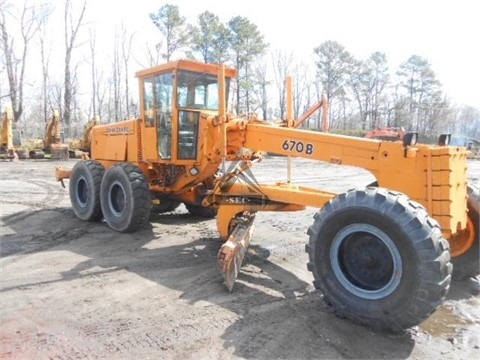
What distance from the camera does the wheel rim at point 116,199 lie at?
8.04m

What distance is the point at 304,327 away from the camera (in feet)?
13.7

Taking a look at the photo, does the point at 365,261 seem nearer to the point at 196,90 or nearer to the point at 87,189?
the point at 196,90

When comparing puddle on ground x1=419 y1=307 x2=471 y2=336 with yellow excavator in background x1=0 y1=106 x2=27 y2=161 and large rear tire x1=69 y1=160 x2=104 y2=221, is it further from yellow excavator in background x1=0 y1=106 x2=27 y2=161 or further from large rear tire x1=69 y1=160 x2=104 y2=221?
yellow excavator in background x1=0 y1=106 x2=27 y2=161

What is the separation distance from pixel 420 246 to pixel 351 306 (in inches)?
34.1

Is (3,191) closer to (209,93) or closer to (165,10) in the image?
(209,93)

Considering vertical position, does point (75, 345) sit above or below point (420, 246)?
below

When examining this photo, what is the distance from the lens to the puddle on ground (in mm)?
4238

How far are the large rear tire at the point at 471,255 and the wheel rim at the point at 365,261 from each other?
1.53m

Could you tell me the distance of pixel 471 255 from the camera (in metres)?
5.23

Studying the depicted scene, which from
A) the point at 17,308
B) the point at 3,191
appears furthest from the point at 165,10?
the point at 17,308

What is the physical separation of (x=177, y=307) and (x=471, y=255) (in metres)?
3.39

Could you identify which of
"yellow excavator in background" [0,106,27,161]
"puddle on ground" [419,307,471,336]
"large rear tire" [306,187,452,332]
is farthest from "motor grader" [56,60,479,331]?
"yellow excavator in background" [0,106,27,161]

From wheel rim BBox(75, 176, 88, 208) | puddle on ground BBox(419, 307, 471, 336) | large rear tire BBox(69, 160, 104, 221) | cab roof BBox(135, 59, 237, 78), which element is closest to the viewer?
puddle on ground BBox(419, 307, 471, 336)

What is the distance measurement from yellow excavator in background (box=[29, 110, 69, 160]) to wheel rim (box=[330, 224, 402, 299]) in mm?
23386
